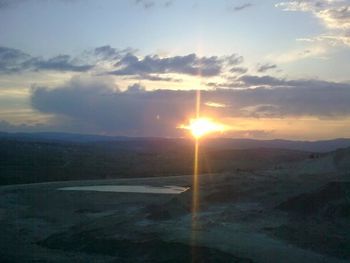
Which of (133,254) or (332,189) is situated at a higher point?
(332,189)

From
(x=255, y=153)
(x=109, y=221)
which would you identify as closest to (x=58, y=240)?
(x=109, y=221)

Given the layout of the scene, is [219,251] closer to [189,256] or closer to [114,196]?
[189,256]

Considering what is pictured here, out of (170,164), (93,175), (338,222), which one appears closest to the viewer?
(338,222)

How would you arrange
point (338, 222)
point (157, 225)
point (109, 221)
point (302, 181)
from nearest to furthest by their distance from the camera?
1. point (338, 222)
2. point (157, 225)
3. point (109, 221)
4. point (302, 181)

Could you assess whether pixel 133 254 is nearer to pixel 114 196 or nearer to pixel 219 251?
pixel 219 251

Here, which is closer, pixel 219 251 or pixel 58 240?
pixel 219 251

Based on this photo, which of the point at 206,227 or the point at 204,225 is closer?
the point at 206,227
